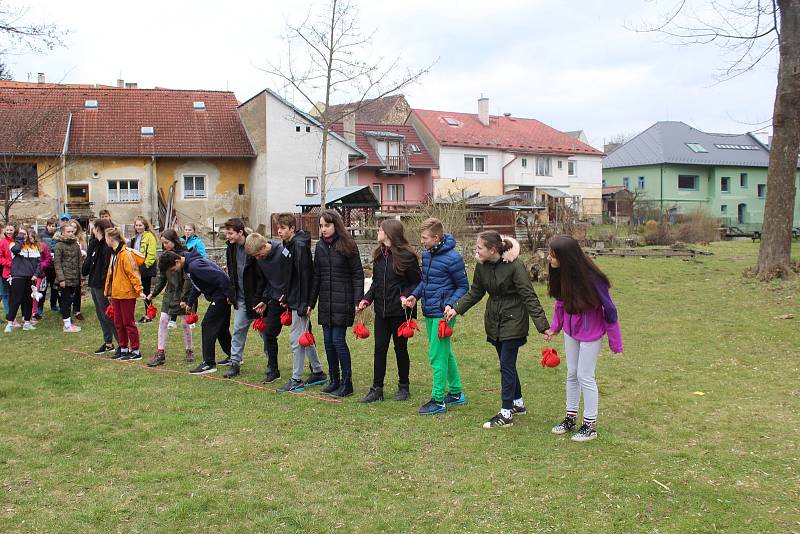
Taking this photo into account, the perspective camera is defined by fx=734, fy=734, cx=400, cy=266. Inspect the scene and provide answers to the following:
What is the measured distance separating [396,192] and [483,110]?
10.7m

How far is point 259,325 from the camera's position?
8195 mm

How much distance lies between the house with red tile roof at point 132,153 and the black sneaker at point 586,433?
31.3 meters

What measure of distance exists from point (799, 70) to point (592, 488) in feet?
46.8

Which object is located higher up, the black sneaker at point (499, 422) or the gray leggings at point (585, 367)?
the gray leggings at point (585, 367)

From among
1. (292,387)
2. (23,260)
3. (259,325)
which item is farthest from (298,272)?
(23,260)

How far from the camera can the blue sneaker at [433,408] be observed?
7.07 m

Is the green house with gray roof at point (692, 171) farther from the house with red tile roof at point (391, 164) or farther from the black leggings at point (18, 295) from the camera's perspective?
the black leggings at point (18, 295)

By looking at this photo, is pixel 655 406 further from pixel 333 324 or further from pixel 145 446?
pixel 145 446

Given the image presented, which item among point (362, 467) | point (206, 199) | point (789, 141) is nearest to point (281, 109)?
point (206, 199)

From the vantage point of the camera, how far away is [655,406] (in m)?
7.31

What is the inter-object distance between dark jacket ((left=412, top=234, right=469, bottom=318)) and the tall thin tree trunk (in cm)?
1241

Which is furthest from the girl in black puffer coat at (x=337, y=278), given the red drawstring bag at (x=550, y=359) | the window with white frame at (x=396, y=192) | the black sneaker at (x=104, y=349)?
the window with white frame at (x=396, y=192)

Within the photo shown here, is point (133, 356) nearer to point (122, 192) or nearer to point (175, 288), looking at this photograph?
point (175, 288)

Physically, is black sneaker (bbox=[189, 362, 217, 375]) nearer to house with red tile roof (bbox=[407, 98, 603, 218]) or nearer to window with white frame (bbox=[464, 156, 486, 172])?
house with red tile roof (bbox=[407, 98, 603, 218])
